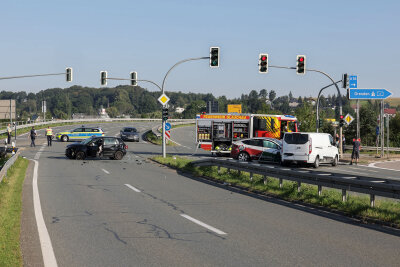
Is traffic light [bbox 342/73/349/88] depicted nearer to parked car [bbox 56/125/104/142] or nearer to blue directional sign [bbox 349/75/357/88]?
blue directional sign [bbox 349/75/357/88]

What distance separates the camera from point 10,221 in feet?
31.5

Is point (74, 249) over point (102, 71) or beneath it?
beneath

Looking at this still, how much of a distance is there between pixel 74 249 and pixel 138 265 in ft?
4.80

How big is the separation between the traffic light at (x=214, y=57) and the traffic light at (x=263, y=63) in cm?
266

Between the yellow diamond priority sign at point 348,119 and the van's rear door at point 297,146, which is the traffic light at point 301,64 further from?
the yellow diamond priority sign at point 348,119

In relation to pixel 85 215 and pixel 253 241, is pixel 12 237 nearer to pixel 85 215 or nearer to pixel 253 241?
pixel 85 215

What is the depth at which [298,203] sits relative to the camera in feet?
42.9

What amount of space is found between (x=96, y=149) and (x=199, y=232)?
2142 centimetres

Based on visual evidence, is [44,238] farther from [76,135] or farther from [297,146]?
[76,135]

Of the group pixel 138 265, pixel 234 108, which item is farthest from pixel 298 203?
pixel 234 108

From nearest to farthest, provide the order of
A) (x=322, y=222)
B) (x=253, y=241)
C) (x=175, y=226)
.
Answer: (x=253, y=241) → (x=175, y=226) → (x=322, y=222)

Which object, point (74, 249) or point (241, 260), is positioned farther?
point (74, 249)

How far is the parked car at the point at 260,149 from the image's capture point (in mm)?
27891

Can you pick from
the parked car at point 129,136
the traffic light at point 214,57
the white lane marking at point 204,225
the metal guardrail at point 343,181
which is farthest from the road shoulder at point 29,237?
the parked car at point 129,136
